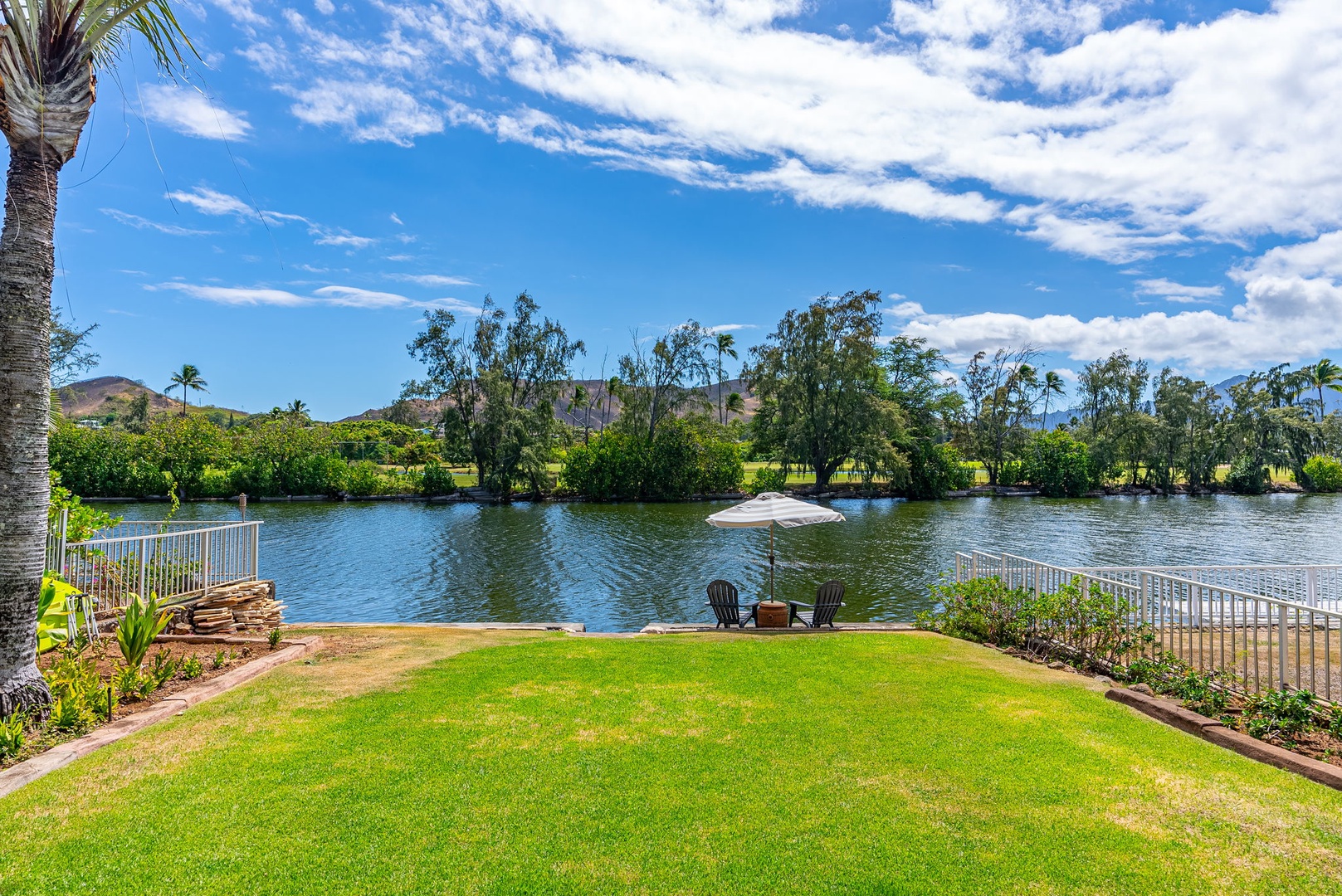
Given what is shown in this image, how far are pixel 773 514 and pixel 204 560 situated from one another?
807 centimetres

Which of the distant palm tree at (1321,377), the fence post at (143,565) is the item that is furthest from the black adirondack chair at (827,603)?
the distant palm tree at (1321,377)

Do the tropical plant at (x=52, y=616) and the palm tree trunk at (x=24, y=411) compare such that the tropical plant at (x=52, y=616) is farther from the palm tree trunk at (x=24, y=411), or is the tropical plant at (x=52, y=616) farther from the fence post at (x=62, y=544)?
the fence post at (x=62, y=544)

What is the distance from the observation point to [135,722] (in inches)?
212

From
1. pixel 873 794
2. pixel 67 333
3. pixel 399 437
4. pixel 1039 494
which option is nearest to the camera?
pixel 873 794

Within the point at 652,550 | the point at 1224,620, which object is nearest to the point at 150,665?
the point at 1224,620

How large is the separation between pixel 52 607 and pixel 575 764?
5.34m

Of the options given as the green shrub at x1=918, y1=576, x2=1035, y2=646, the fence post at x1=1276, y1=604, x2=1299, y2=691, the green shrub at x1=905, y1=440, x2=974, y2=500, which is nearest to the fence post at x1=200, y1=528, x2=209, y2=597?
the green shrub at x1=918, y1=576, x2=1035, y2=646

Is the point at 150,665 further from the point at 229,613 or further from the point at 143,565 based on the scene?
the point at 143,565

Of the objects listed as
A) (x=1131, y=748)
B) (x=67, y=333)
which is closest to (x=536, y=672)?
(x=1131, y=748)

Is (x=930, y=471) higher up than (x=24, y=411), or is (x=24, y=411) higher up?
(x=24, y=411)

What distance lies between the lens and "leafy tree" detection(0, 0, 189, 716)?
5273 mm

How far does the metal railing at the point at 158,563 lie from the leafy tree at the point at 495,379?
109 ft

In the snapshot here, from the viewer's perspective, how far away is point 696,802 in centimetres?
411

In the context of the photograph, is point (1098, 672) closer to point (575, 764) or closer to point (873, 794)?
point (873, 794)
